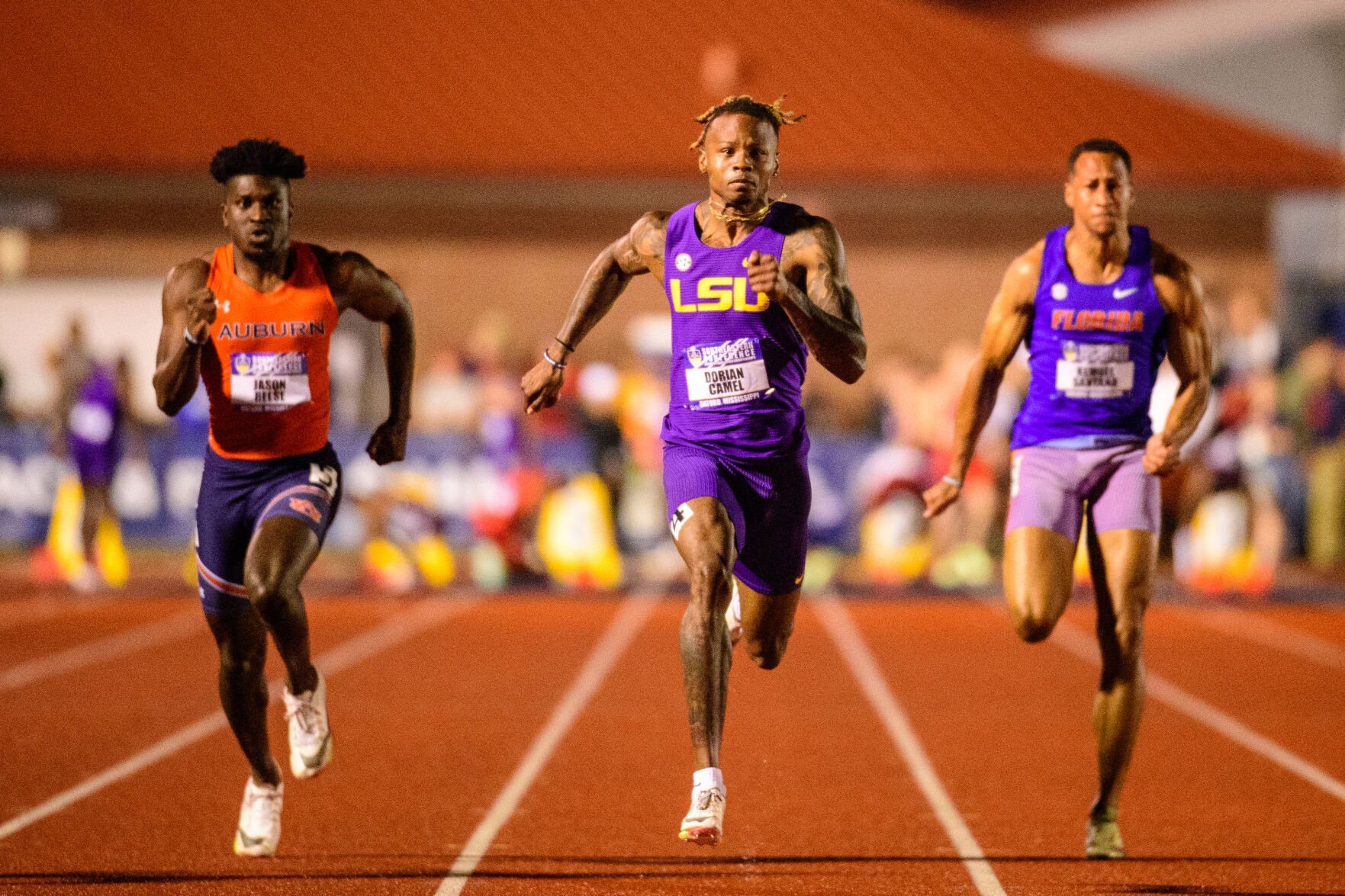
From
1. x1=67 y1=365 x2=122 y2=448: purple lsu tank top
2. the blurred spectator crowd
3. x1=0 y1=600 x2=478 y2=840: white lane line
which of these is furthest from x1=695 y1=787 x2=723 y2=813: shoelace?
x1=67 y1=365 x2=122 y2=448: purple lsu tank top

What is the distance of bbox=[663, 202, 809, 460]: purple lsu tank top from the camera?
545 cm

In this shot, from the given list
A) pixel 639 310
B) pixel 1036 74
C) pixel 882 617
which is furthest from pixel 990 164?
pixel 882 617

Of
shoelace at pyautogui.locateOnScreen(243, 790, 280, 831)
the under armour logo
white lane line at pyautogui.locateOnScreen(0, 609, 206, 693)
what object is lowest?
white lane line at pyautogui.locateOnScreen(0, 609, 206, 693)

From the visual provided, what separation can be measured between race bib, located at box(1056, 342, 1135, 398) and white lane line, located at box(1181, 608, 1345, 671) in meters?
6.26

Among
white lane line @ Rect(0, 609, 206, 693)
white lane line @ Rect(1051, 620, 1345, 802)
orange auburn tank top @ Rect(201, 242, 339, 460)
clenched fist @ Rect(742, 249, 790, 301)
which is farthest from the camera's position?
white lane line @ Rect(0, 609, 206, 693)

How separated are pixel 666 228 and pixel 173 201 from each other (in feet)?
61.2

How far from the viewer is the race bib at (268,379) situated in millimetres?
5816

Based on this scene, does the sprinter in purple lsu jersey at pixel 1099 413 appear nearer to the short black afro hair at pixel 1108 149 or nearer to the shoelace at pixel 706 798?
the short black afro hair at pixel 1108 149

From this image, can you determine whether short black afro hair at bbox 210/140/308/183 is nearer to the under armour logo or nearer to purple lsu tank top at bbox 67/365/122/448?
the under armour logo

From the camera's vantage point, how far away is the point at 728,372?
5508mm

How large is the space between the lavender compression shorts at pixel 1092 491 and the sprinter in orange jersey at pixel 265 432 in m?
2.17

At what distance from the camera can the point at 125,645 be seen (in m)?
12.4

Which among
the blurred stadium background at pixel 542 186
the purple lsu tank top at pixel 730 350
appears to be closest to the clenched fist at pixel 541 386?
the purple lsu tank top at pixel 730 350

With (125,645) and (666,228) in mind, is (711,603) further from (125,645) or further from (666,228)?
(125,645)
